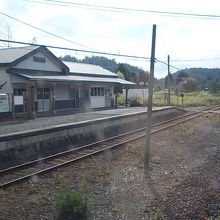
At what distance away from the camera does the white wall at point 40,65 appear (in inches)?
1032

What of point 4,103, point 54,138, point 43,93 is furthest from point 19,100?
point 54,138

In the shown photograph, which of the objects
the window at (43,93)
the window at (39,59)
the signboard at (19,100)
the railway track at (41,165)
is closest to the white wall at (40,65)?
the window at (39,59)

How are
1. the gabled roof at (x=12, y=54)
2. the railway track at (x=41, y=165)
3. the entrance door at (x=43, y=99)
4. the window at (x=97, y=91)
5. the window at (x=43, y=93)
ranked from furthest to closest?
the window at (x=97, y=91), the window at (x=43, y=93), the entrance door at (x=43, y=99), the gabled roof at (x=12, y=54), the railway track at (x=41, y=165)

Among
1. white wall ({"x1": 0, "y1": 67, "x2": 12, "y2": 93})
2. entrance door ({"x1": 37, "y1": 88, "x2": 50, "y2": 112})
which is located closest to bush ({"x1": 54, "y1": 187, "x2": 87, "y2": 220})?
white wall ({"x1": 0, "y1": 67, "x2": 12, "y2": 93})

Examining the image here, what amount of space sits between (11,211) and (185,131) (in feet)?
46.6

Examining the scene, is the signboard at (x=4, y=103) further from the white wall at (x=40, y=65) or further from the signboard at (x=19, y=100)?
the white wall at (x=40, y=65)

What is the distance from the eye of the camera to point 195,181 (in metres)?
8.33

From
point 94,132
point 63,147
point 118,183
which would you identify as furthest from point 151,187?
point 94,132

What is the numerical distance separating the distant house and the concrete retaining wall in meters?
6.61

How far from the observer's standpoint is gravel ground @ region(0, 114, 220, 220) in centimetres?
636

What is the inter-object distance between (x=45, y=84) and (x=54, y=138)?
47.1ft

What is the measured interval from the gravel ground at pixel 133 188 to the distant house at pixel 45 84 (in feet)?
42.6

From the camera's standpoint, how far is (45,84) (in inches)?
1099

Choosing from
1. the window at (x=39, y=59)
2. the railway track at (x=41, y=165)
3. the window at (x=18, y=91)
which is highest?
the window at (x=39, y=59)
